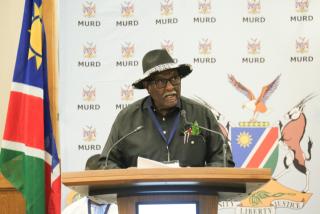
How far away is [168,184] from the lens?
6.47ft

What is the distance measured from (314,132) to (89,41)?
77.9 inches

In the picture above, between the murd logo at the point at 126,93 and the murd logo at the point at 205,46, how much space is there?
660 mm

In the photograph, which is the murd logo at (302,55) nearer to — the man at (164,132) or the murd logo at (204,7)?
the murd logo at (204,7)

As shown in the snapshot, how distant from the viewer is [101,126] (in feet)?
15.0

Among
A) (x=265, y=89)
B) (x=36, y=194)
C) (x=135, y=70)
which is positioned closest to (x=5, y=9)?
(x=135, y=70)

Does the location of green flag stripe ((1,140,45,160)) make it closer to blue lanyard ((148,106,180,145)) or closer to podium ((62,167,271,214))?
blue lanyard ((148,106,180,145))

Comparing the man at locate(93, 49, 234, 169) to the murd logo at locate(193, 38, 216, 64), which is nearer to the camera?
the man at locate(93, 49, 234, 169)

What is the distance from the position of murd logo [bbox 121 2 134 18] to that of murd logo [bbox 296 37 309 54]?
1391mm

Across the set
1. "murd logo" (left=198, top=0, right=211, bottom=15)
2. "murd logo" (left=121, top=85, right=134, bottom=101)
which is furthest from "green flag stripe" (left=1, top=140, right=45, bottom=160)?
"murd logo" (left=198, top=0, right=211, bottom=15)

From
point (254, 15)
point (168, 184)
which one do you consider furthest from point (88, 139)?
point (168, 184)

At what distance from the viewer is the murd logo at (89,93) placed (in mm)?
4570

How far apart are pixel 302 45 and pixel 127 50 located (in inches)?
56.5

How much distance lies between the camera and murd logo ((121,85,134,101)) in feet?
15.0

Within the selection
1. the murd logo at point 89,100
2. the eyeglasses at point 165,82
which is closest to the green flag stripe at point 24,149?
the murd logo at point 89,100
